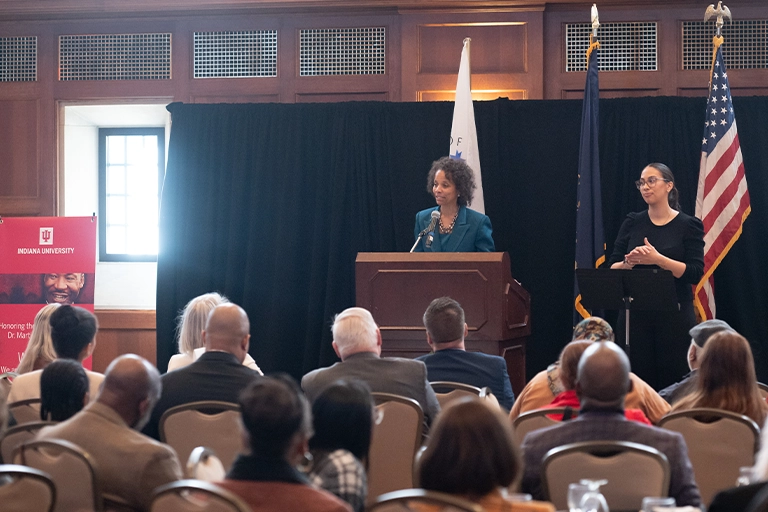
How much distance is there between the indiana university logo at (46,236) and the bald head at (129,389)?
4.95 metres

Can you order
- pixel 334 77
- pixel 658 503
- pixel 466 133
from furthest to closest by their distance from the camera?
pixel 334 77, pixel 466 133, pixel 658 503

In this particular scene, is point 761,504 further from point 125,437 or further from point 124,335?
point 124,335

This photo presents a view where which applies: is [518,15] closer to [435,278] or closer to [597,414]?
[435,278]

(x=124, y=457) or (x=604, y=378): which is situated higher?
(x=604, y=378)

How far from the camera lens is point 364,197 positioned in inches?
289

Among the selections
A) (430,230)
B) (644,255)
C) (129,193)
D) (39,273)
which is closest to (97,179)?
(129,193)

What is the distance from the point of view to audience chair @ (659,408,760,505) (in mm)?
3131

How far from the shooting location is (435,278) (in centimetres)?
529

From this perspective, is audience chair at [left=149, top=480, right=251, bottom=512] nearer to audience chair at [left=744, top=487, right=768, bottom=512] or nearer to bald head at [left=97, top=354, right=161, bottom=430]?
bald head at [left=97, top=354, right=161, bottom=430]

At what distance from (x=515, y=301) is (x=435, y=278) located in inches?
24.8

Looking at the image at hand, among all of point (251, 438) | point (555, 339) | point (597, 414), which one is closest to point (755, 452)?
point (597, 414)

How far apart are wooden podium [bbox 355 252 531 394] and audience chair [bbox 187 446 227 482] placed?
2685 mm

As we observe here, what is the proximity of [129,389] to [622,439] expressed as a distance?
154cm

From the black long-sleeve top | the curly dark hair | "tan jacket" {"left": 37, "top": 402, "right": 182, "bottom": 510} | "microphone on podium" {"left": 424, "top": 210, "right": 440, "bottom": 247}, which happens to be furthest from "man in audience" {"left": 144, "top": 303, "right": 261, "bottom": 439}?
the black long-sleeve top
